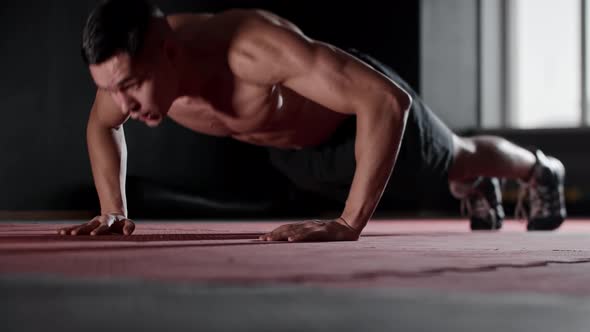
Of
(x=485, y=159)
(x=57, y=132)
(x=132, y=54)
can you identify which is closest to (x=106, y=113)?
(x=132, y=54)

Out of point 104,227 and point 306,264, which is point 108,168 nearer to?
point 104,227

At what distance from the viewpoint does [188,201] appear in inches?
150

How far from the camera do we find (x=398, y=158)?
1.86m

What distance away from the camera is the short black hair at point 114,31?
126 centimetres

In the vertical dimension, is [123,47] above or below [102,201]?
above

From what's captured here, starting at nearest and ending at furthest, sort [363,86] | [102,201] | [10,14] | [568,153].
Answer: [363,86], [102,201], [10,14], [568,153]

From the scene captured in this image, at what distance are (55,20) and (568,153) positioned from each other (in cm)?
259

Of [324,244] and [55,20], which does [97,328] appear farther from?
[55,20]

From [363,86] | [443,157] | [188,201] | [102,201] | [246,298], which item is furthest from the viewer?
[188,201]

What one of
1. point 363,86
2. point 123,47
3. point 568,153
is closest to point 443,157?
point 363,86

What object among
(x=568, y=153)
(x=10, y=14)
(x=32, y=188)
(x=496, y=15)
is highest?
(x=10, y=14)

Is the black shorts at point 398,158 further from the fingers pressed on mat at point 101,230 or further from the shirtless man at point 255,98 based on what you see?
the fingers pressed on mat at point 101,230

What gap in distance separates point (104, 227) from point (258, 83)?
369 millimetres

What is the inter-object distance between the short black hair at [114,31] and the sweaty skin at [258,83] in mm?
14
